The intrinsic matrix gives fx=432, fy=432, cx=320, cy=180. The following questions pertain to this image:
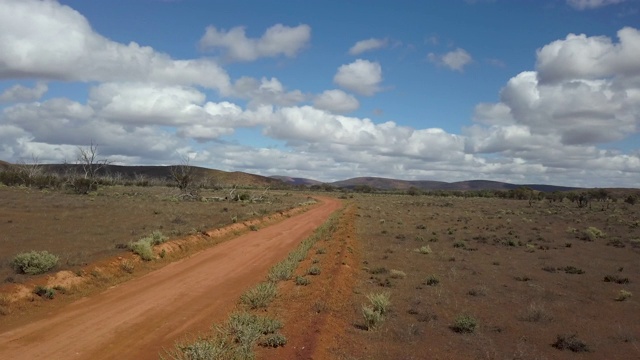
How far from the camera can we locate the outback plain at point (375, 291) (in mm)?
9281

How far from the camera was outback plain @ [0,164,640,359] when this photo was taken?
9281mm

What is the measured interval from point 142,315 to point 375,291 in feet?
23.7

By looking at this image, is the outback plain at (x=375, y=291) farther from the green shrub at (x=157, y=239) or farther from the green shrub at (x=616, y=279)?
the green shrub at (x=157, y=239)

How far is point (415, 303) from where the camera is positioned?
13.0m

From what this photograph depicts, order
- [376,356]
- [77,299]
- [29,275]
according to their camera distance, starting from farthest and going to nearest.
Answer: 1. [29,275]
2. [77,299]
3. [376,356]

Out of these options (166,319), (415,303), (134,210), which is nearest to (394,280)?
(415,303)

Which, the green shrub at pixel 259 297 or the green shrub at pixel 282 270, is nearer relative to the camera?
the green shrub at pixel 259 297

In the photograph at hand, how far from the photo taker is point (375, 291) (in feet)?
47.0

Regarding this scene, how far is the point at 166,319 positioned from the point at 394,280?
8.59 meters

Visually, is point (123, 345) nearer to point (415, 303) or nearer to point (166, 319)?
point (166, 319)

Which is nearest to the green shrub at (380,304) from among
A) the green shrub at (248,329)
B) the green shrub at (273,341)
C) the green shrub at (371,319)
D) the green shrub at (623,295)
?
the green shrub at (371,319)

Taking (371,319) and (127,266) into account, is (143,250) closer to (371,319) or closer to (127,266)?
(127,266)

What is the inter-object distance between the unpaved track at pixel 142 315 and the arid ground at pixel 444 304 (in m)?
0.10

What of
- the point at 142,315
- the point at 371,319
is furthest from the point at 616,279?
the point at 142,315
